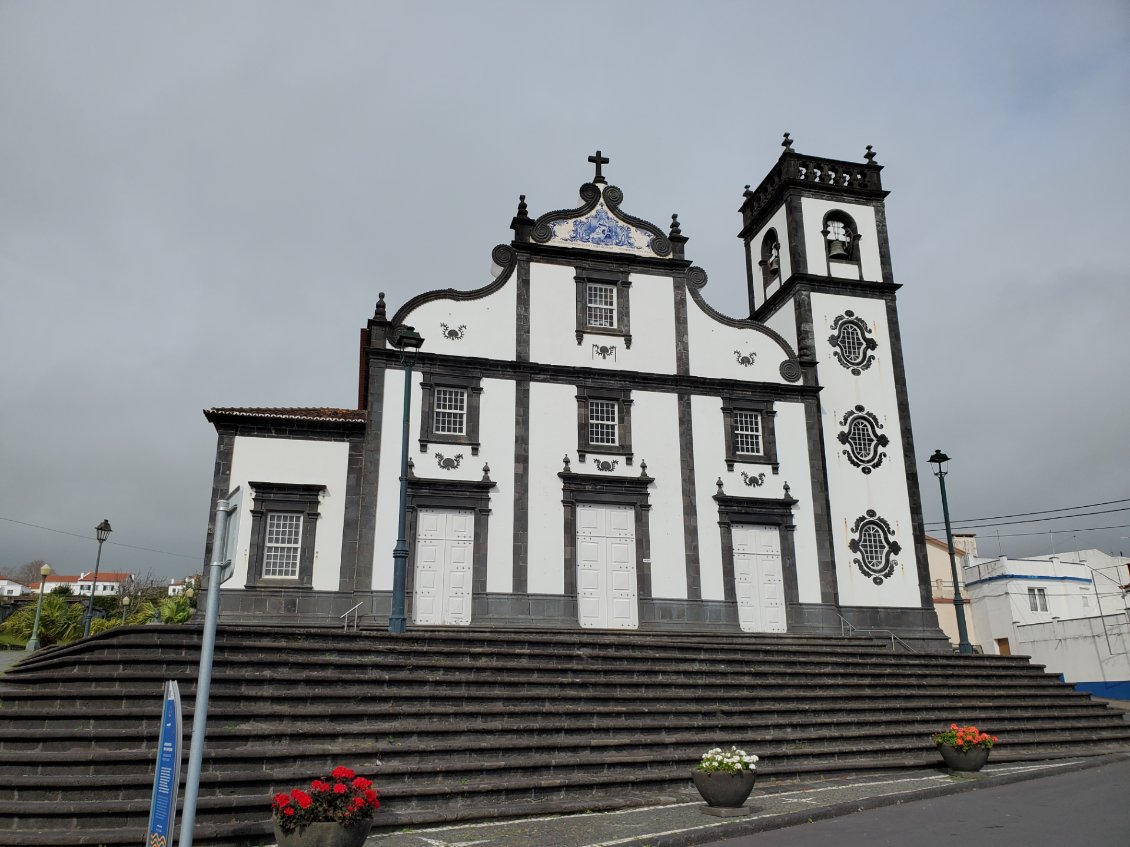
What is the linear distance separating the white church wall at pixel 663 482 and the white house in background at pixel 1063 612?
1975 centimetres

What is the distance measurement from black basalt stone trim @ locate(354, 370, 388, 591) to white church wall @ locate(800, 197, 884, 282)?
41.5 feet

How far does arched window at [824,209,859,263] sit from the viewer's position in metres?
25.3

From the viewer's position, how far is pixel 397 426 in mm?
19844

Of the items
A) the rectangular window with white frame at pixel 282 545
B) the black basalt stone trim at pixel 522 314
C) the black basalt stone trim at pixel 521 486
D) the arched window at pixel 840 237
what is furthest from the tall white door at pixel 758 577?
the rectangular window with white frame at pixel 282 545

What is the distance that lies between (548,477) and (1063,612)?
109 ft

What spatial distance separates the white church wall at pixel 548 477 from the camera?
1989 centimetres

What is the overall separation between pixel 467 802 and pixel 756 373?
15.3m

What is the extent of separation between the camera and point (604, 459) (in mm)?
21109

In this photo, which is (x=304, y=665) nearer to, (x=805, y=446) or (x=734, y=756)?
(x=734, y=756)

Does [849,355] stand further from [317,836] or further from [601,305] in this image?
[317,836]

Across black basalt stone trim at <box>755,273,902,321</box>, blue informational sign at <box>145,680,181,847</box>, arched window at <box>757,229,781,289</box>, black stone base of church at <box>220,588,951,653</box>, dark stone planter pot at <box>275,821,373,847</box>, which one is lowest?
dark stone planter pot at <box>275,821,373,847</box>

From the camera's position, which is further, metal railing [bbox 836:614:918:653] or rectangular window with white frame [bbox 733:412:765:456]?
rectangular window with white frame [bbox 733:412:765:456]

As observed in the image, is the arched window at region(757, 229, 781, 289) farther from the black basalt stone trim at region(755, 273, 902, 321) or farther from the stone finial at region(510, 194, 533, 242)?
the stone finial at region(510, 194, 533, 242)

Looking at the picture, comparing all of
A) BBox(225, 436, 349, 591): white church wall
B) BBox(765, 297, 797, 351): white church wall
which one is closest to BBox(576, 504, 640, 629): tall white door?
BBox(225, 436, 349, 591): white church wall
